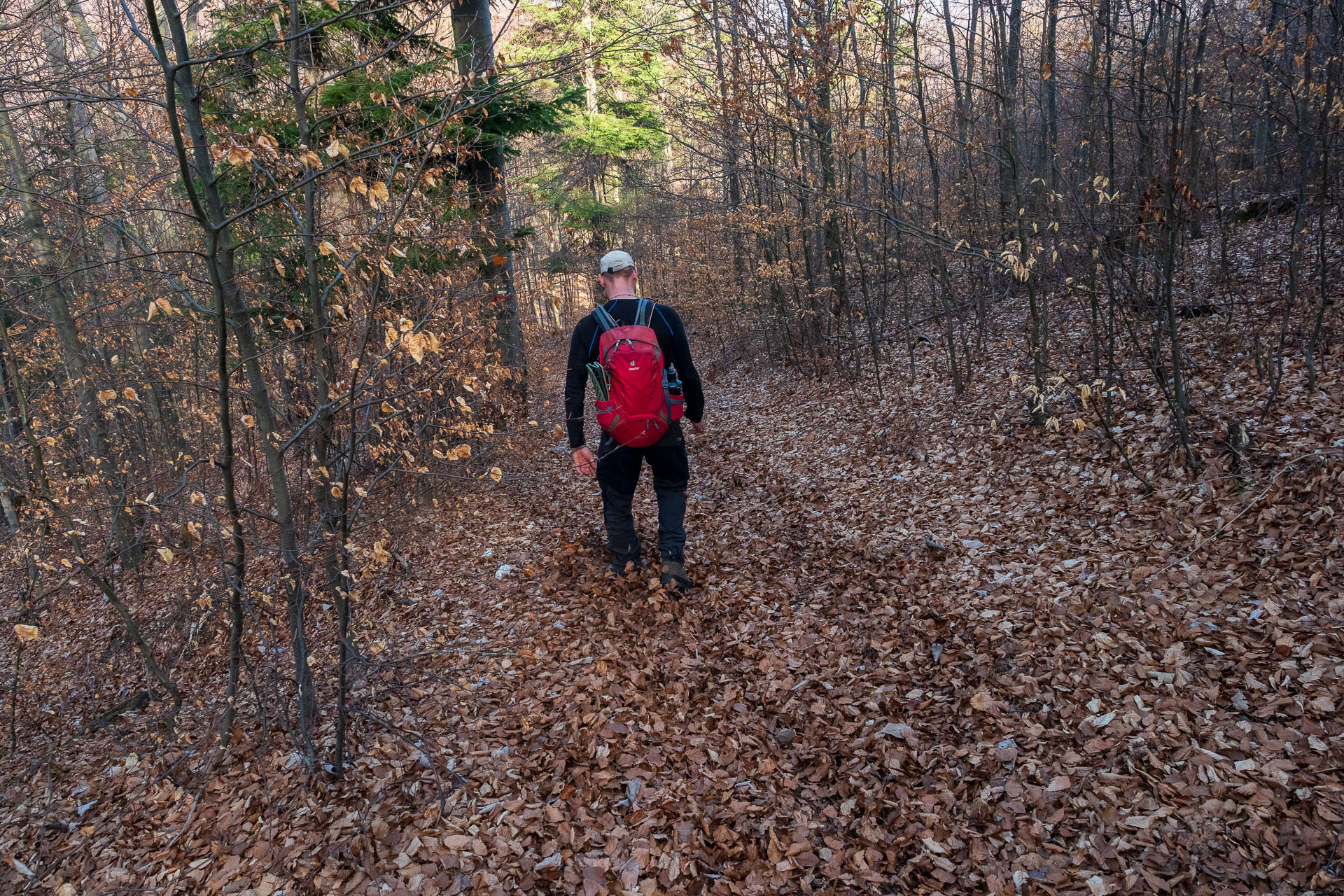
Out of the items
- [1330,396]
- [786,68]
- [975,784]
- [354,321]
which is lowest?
[975,784]

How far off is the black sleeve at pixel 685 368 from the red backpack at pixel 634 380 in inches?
8.7

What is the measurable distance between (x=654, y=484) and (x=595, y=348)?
1.08 m

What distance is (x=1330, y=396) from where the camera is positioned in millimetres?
4918

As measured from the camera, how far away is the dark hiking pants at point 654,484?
4762 mm

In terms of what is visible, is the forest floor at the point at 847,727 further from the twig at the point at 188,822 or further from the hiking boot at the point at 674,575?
the hiking boot at the point at 674,575

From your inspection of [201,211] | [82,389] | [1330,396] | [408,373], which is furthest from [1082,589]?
[82,389]

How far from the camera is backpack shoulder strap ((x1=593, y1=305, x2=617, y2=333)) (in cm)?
452

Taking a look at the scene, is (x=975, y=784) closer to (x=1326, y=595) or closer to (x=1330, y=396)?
(x=1326, y=595)

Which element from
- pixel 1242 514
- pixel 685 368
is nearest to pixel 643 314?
pixel 685 368

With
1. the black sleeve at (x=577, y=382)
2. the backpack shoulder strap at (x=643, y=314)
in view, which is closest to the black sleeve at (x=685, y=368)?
the backpack shoulder strap at (x=643, y=314)

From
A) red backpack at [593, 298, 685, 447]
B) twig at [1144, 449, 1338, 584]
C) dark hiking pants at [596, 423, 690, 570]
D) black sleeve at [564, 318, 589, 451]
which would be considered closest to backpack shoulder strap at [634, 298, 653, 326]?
red backpack at [593, 298, 685, 447]

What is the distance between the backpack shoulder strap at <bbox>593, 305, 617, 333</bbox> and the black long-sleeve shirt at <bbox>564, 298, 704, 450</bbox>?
0.11ft

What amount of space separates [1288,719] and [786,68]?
9.20 metres

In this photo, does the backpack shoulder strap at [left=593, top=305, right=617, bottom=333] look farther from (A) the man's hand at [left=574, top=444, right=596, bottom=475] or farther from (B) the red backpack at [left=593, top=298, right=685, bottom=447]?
(A) the man's hand at [left=574, top=444, right=596, bottom=475]
